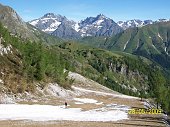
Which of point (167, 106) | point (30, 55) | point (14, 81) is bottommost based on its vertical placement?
point (167, 106)

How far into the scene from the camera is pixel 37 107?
87438 mm

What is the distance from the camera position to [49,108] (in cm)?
8850

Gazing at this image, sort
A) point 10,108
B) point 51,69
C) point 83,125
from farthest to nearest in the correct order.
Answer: point 51,69 → point 10,108 → point 83,125

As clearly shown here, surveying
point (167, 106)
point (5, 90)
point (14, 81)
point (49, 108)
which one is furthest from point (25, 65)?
point (167, 106)

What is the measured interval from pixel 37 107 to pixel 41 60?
39707 millimetres

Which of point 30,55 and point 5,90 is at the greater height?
point 30,55

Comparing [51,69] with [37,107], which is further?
[51,69]

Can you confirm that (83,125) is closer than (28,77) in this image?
Yes

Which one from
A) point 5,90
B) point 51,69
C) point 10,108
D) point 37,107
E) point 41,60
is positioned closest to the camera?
point 10,108

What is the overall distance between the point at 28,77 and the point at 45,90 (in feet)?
23.0

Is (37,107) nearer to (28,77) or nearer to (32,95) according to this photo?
(32,95)

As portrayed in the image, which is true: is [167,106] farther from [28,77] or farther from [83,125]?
[83,125]

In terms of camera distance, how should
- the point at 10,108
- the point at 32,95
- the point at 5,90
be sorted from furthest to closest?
the point at 32,95
the point at 5,90
the point at 10,108

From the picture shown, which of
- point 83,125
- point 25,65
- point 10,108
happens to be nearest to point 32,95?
point 25,65
